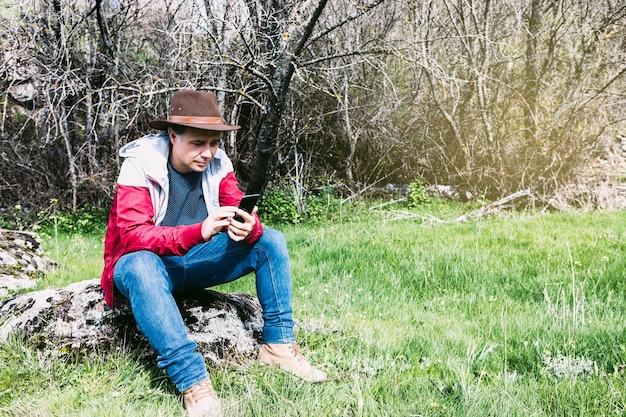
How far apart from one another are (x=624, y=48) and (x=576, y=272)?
246 inches

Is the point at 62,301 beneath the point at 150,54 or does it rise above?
beneath

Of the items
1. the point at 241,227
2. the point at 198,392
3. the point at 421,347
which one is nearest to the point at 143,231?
the point at 241,227

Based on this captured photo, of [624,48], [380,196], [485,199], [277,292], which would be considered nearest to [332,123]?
[380,196]

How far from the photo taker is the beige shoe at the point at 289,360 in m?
2.73

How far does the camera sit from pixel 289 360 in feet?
9.20

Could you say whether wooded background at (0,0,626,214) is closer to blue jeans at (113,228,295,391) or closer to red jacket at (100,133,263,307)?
red jacket at (100,133,263,307)

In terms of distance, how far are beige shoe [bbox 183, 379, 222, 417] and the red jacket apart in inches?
25.7

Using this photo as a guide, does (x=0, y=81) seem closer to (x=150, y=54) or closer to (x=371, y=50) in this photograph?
(x=150, y=54)

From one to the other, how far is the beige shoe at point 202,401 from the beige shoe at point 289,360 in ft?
1.49

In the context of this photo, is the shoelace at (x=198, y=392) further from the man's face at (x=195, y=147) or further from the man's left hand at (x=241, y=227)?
the man's face at (x=195, y=147)

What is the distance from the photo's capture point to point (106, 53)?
9.08m

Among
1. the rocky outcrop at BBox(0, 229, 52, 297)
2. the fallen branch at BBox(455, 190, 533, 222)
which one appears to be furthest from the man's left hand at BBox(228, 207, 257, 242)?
the fallen branch at BBox(455, 190, 533, 222)

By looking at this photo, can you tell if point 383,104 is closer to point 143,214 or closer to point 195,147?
point 195,147

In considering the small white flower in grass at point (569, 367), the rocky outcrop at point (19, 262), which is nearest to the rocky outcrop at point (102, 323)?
the rocky outcrop at point (19, 262)
